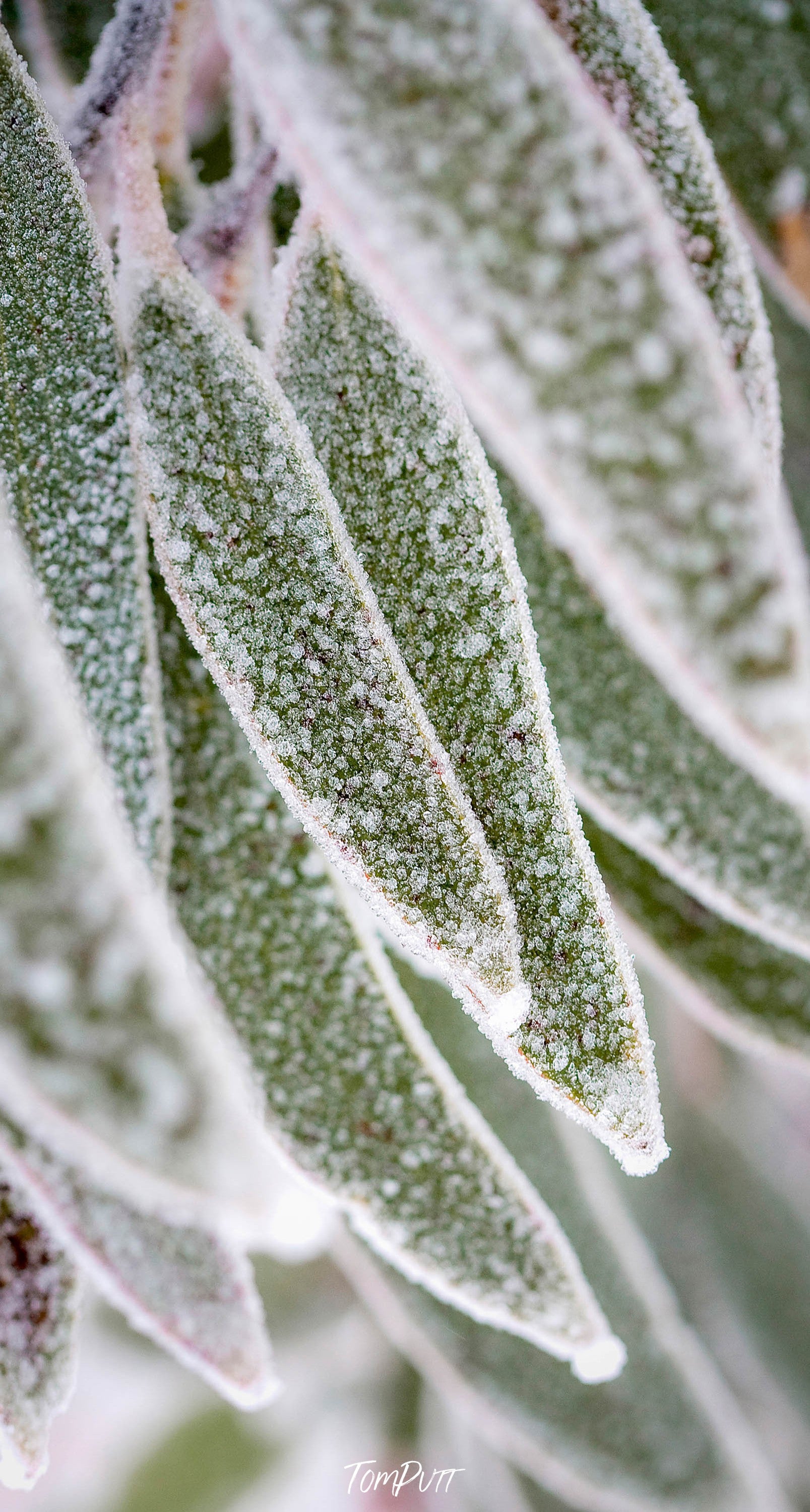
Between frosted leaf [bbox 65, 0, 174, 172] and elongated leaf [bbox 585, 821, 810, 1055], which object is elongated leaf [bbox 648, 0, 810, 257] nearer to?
frosted leaf [bbox 65, 0, 174, 172]

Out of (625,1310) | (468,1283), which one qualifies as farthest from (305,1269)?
(468,1283)

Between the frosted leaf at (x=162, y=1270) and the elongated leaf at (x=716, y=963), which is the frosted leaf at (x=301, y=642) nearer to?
the frosted leaf at (x=162, y=1270)

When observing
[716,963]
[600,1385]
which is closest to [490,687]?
[716,963]

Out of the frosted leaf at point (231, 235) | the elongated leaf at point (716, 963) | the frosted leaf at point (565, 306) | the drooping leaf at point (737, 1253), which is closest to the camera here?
the frosted leaf at point (565, 306)

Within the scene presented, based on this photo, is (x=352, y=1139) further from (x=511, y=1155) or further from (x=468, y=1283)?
(x=511, y=1155)

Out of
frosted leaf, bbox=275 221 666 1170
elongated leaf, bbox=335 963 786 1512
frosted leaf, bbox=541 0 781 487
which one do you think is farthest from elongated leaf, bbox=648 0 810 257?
elongated leaf, bbox=335 963 786 1512

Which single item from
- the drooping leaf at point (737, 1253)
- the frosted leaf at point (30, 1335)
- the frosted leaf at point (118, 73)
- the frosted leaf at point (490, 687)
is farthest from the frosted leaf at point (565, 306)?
the drooping leaf at point (737, 1253)
